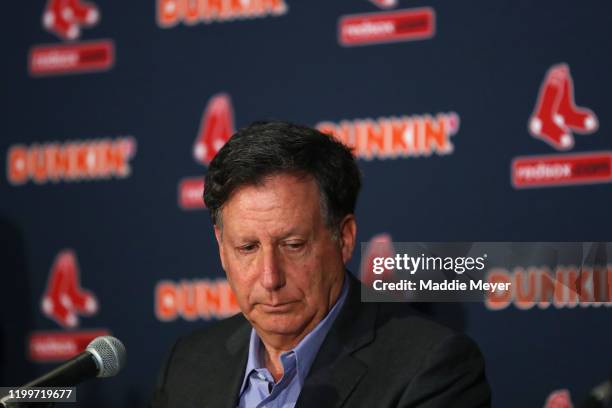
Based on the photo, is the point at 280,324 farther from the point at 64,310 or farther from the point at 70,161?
the point at 70,161

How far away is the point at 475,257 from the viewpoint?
172 cm

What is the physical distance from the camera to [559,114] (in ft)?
9.66

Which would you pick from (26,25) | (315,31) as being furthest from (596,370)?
(26,25)

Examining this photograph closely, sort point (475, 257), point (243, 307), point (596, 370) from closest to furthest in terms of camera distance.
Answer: point (475, 257)
point (243, 307)
point (596, 370)

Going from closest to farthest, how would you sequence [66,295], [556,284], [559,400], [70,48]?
1. [556,284]
2. [559,400]
3. [66,295]
4. [70,48]

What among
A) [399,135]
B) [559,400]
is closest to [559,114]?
[399,135]

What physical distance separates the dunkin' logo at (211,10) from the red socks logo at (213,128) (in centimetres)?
32

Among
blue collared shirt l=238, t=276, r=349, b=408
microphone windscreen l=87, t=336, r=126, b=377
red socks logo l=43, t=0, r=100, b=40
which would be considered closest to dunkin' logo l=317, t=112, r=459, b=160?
blue collared shirt l=238, t=276, r=349, b=408

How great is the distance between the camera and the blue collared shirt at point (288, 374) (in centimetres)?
203

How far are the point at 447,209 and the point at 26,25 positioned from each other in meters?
2.02

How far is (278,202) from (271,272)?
16 cm

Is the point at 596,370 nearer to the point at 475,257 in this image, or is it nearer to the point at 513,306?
the point at 513,306

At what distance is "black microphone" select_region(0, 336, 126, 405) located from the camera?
1.43 m

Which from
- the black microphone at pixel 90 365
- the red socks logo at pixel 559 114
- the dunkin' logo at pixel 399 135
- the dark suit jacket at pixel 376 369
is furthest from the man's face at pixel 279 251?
the red socks logo at pixel 559 114
